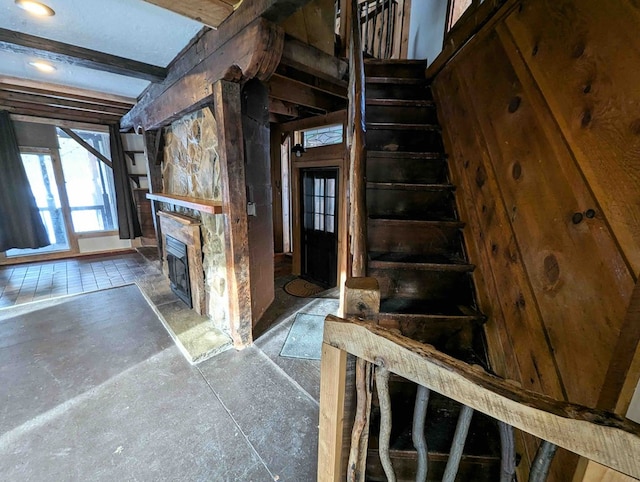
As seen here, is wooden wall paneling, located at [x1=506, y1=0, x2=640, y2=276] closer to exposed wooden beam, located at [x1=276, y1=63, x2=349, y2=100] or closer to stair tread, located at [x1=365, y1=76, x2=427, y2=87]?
stair tread, located at [x1=365, y1=76, x2=427, y2=87]

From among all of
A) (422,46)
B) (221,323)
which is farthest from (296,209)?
(422,46)

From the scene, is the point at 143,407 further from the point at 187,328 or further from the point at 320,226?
the point at 320,226

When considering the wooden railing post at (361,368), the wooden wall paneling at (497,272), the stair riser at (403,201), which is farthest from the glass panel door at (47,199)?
the wooden wall paneling at (497,272)

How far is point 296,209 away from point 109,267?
3.27 m

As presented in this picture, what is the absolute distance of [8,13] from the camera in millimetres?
1760

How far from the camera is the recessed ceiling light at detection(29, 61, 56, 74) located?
Result: 2.58 m

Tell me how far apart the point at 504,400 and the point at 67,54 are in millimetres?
3444

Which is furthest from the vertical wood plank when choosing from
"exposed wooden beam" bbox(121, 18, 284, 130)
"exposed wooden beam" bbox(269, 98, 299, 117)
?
"exposed wooden beam" bbox(269, 98, 299, 117)

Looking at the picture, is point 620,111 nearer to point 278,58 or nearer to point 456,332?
point 456,332

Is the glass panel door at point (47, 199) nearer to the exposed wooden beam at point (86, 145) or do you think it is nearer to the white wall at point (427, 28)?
the exposed wooden beam at point (86, 145)

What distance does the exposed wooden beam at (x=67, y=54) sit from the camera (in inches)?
78.2

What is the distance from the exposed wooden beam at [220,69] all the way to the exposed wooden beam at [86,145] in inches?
108

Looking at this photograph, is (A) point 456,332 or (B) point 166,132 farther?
(B) point 166,132

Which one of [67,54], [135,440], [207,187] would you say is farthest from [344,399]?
[67,54]
